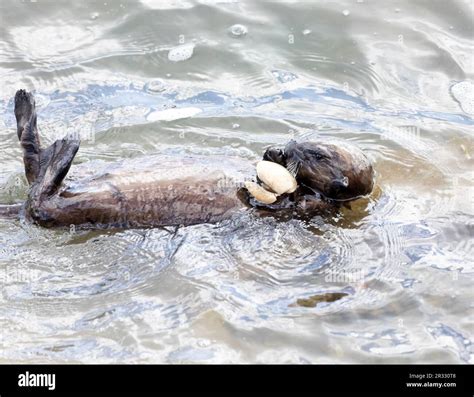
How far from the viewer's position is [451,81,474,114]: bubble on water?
677 centimetres

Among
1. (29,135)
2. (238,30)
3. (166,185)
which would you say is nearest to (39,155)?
(29,135)

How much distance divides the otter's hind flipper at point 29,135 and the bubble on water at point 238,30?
10.7ft

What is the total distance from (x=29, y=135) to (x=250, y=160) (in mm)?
1560

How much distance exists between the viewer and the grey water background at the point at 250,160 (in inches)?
159

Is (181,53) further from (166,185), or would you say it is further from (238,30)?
(166,185)

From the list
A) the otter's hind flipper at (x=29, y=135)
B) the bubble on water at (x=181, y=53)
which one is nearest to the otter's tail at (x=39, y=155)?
the otter's hind flipper at (x=29, y=135)

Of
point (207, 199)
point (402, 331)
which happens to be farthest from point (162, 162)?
point (402, 331)

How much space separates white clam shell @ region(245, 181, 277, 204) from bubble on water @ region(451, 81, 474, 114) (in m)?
2.86

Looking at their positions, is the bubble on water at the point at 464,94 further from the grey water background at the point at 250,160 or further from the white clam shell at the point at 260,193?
the white clam shell at the point at 260,193

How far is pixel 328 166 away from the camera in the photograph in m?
4.82

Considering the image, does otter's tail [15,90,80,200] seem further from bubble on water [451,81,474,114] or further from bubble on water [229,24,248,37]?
bubble on water [451,81,474,114]

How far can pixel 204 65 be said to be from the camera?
7.18 m

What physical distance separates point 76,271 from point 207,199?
0.96 metres

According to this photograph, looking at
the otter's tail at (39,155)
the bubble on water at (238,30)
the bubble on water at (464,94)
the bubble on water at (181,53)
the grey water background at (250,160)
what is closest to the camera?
the grey water background at (250,160)
